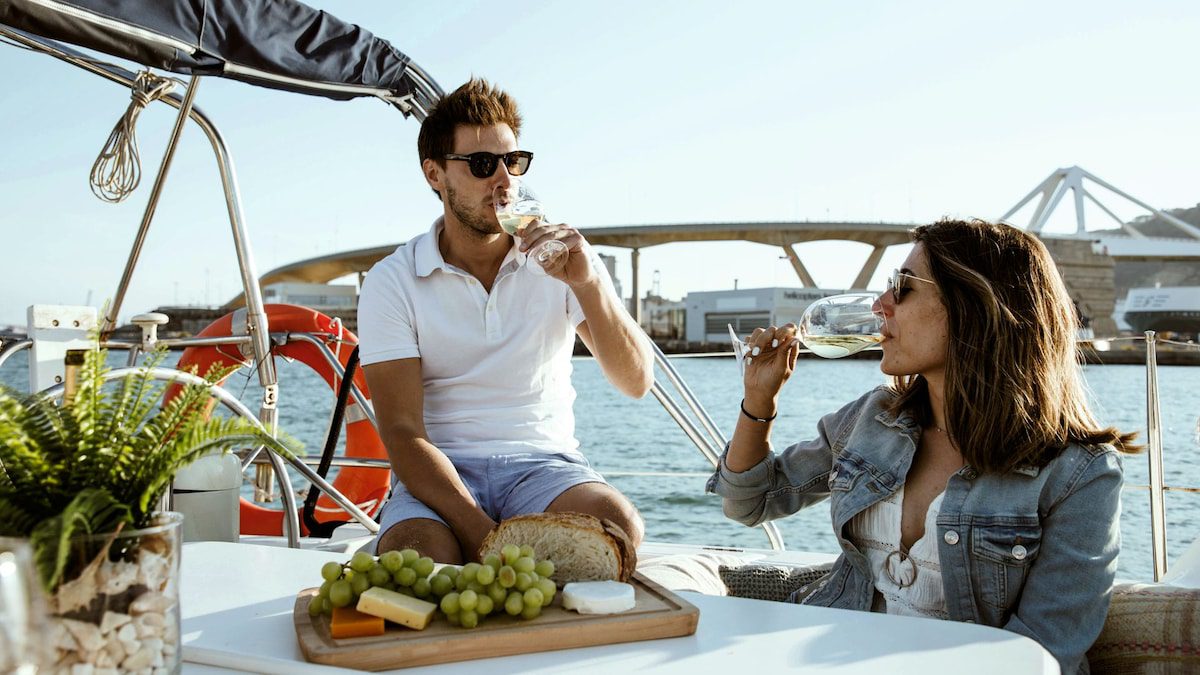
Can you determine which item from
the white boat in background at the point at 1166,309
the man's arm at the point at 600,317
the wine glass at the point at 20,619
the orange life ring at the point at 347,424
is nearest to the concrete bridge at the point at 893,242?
the white boat in background at the point at 1166,309

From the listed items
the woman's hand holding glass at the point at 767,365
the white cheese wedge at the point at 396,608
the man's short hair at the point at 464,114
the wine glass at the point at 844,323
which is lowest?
the white cheese wedge at the point at 396,608

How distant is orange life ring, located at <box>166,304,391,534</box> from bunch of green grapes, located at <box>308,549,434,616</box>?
2182 mm

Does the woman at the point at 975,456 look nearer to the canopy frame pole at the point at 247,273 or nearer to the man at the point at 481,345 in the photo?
the man at the point at 481,345

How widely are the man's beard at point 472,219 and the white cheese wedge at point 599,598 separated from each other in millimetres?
1264

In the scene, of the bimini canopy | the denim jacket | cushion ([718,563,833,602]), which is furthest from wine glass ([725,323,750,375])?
the bimini canopy

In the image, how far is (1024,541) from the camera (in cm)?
134

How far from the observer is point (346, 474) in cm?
355

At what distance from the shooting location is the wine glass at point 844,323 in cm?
152

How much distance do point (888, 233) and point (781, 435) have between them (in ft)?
73.3

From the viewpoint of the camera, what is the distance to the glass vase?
709 millimetres

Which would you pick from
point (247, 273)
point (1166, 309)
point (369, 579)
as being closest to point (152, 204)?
point (247, 273)

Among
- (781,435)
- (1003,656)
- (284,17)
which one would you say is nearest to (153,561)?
(1003,656)

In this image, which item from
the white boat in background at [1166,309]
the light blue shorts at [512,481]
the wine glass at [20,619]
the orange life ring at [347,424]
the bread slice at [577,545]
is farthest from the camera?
the white boat in background at [1166,309]

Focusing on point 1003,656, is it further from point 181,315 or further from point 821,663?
point 181,315
